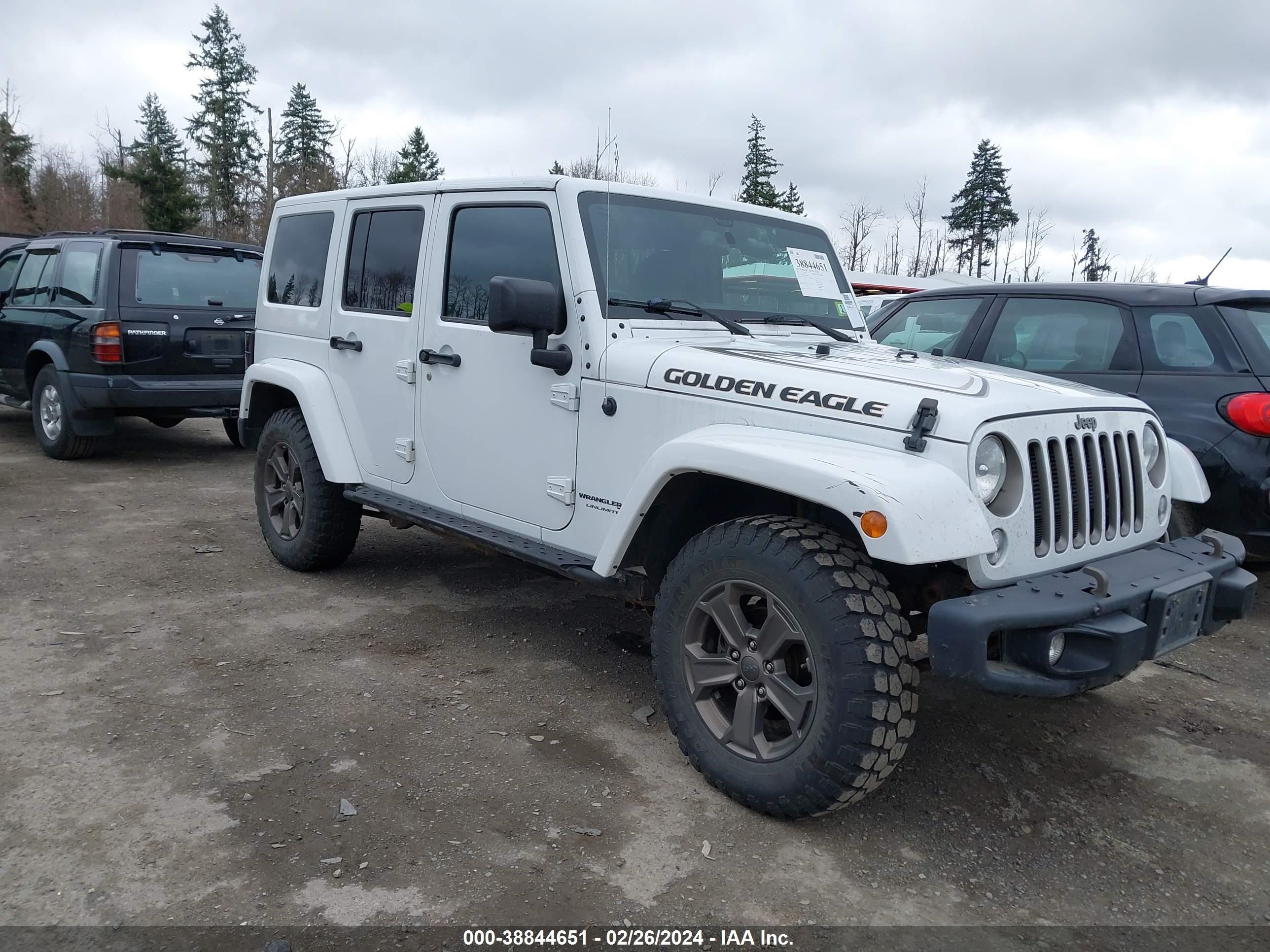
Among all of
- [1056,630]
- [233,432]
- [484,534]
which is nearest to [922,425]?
[1056,630]

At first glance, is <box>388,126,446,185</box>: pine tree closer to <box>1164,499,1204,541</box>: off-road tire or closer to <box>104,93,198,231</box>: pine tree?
<box>104,93,198,231</box>: pine tree

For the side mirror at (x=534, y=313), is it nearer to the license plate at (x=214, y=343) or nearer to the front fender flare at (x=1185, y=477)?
the front fender flare at (x=1185, y=477)

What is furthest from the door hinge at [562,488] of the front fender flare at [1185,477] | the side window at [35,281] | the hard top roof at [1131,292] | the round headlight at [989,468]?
the side window at [35,281]

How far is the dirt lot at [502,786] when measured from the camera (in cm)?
254

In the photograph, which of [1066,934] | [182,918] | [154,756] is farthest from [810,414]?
[154,756]

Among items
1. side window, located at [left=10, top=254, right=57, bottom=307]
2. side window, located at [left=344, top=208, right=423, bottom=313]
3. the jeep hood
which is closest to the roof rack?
side window, located at [left=10, top=254, right=57, bottom=307]

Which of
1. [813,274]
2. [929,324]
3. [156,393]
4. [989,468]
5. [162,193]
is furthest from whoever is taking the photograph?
[162,193]

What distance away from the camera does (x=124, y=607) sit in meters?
4.67

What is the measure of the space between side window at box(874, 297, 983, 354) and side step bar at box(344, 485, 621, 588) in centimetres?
310

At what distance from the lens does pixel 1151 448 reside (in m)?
3.35

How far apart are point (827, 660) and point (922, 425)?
70cm

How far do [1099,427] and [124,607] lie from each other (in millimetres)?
4365

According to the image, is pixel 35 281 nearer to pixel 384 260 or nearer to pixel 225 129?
pixel 384 260

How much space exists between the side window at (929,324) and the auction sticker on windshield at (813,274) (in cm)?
168
